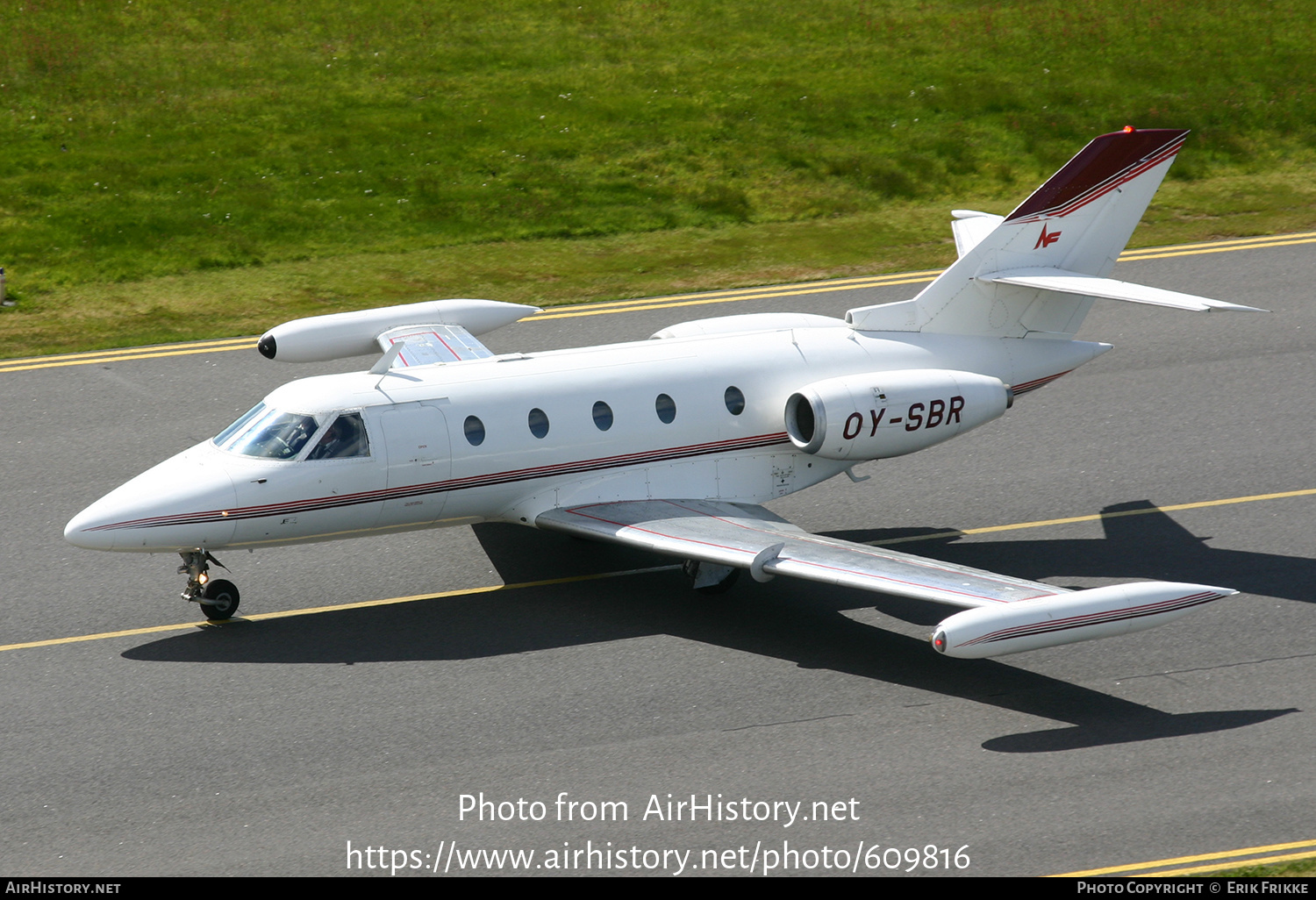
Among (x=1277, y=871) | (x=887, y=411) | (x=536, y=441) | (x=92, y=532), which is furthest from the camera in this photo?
(x=887, y=411)

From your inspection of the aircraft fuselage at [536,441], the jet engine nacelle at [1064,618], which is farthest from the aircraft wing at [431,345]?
the jet engine nacelle at [1064,618]

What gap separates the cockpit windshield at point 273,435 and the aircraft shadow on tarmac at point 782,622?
1943 millimetres

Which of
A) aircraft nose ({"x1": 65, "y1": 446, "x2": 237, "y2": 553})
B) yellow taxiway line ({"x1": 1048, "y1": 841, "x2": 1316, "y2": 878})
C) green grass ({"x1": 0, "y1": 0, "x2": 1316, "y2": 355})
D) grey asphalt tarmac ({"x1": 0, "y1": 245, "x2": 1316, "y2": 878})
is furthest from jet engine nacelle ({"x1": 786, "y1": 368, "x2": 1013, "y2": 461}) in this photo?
green grass ({"x1": 0, "y1": 0, "x2": 1316, "y2": 355})

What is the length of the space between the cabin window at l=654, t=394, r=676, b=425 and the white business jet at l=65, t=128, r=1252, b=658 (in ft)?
0.09

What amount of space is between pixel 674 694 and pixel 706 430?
3.63 m

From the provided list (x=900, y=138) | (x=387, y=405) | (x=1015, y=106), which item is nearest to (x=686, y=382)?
(x=387, y=405)

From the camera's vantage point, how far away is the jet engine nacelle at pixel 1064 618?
14297 mm

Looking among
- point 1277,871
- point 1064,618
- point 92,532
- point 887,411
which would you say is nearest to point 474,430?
point 92,532

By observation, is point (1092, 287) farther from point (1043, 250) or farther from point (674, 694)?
point (674, 694)

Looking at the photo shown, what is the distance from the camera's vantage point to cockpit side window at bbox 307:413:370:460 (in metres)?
16.7

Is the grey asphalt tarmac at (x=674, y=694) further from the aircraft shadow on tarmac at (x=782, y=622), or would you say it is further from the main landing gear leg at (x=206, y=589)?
the main landing gear leg at (x=206, y=589)

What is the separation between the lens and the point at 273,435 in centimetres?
1681

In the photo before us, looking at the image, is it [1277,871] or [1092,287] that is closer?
[1277,871]

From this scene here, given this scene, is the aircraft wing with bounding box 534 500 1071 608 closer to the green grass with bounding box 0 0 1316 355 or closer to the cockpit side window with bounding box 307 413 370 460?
the cockpit side window with bounding box 307 413 370 460
